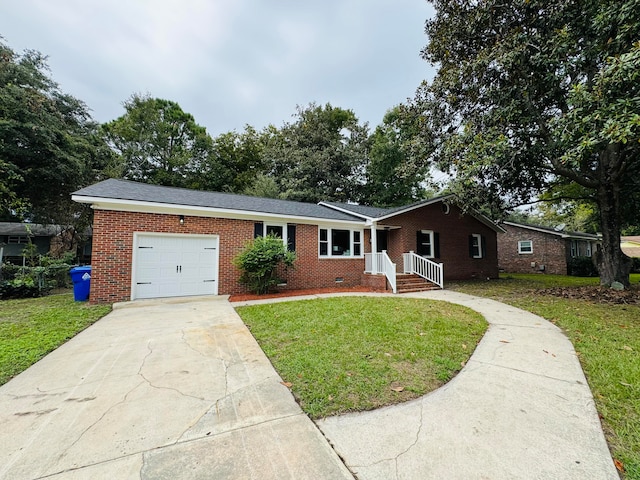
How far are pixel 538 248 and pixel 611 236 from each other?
10.7 metres

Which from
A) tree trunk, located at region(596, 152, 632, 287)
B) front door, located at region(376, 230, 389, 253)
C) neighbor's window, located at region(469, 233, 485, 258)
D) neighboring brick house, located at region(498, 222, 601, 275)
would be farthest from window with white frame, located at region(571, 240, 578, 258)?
front door, located at region(376, 230, 389, 253)

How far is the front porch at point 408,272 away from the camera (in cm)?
1031

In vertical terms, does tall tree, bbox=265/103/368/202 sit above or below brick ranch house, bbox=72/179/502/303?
above

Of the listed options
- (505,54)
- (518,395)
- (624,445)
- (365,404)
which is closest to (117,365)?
(365,404)

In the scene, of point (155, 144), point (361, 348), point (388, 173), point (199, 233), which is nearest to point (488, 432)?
point (361, 348)

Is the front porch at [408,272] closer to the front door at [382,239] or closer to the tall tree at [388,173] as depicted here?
the front door at [382,239]

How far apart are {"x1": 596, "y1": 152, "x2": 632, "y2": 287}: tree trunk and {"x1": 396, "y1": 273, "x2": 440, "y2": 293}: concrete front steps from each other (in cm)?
569

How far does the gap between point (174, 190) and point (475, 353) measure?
10367 millimetres

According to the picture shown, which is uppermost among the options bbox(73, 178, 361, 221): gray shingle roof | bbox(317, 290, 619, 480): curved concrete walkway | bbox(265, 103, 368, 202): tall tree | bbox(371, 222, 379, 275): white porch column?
bbox(265, 103, 368, 202): tall tree

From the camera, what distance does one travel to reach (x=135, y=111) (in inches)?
936

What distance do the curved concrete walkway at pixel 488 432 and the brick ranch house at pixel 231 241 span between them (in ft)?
23.0

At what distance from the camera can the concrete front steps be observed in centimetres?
1030

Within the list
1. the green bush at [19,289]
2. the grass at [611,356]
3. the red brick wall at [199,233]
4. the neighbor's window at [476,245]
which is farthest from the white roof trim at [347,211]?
the green bush at [19,289]

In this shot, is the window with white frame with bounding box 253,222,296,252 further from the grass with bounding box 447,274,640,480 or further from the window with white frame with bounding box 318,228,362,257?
the grass with bounding box 447,274,640,480
